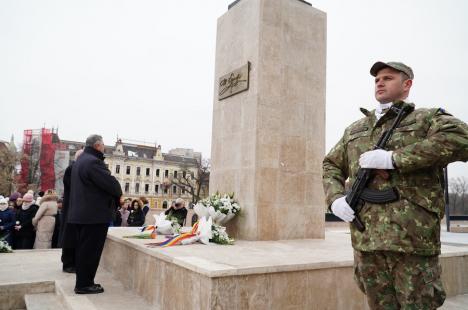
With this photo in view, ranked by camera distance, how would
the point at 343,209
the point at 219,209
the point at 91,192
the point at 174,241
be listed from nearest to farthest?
the point at 343,209 → the point at 91,192 → the point at 174,241 → the point at 219,209

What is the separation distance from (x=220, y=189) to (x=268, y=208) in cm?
143

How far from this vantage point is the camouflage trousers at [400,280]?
240 centimetres

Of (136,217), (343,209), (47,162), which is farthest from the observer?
(47,162)

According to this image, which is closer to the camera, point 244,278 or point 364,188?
point 364,188

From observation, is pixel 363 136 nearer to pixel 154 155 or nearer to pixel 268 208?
pixel 268 208

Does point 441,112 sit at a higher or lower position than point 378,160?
higher

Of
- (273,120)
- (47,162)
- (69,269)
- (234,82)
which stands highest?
(47,162)

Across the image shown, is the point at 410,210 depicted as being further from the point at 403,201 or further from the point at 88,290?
the point at 88,290

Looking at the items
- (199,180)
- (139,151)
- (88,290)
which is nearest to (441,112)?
(88,290)

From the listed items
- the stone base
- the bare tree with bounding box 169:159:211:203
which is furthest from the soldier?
the bare tree with bounding box 169:159:211:203

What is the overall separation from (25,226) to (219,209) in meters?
5.96

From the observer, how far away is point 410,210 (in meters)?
2.50

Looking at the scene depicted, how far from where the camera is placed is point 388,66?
278cm

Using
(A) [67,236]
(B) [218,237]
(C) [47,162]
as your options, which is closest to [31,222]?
(A) [67,236]
